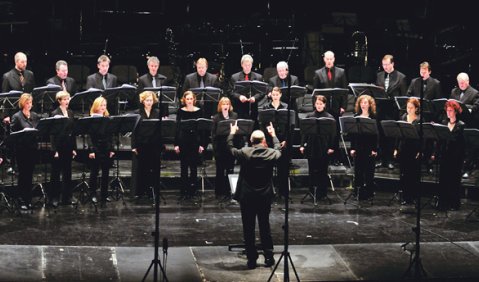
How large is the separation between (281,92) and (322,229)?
8.98 ft

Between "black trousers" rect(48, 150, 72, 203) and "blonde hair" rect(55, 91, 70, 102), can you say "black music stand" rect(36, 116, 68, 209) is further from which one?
"black trousers" rect(48, 150, 72, 203)

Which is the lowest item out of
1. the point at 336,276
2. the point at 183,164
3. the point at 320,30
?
the point at 336,276

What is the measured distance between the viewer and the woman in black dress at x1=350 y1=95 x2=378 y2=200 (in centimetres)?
1277

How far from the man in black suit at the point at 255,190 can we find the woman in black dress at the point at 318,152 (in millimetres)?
3377

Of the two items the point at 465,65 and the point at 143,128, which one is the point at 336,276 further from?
the point at 465,65

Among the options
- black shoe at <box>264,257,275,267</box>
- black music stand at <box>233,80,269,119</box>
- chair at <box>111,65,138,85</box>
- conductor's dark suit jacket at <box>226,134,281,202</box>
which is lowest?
black shoe at <box>264,257,275,267</box>

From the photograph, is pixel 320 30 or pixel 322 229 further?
pixel 320 30

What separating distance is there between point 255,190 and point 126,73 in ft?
24.0

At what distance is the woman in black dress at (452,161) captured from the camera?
12.2 m

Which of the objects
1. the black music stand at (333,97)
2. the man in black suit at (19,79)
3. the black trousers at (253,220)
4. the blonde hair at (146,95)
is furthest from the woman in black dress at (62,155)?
the black music stand at (333,97)

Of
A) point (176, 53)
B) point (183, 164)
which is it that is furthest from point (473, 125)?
point (176, 53)

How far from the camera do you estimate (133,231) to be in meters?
11.0

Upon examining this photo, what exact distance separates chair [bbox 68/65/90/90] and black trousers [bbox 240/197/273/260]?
7.48m

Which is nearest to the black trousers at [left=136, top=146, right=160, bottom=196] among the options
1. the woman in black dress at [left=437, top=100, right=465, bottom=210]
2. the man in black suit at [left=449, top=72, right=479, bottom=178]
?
the woman in black dress at [left=437, top=100, right=465, bottom=210]
